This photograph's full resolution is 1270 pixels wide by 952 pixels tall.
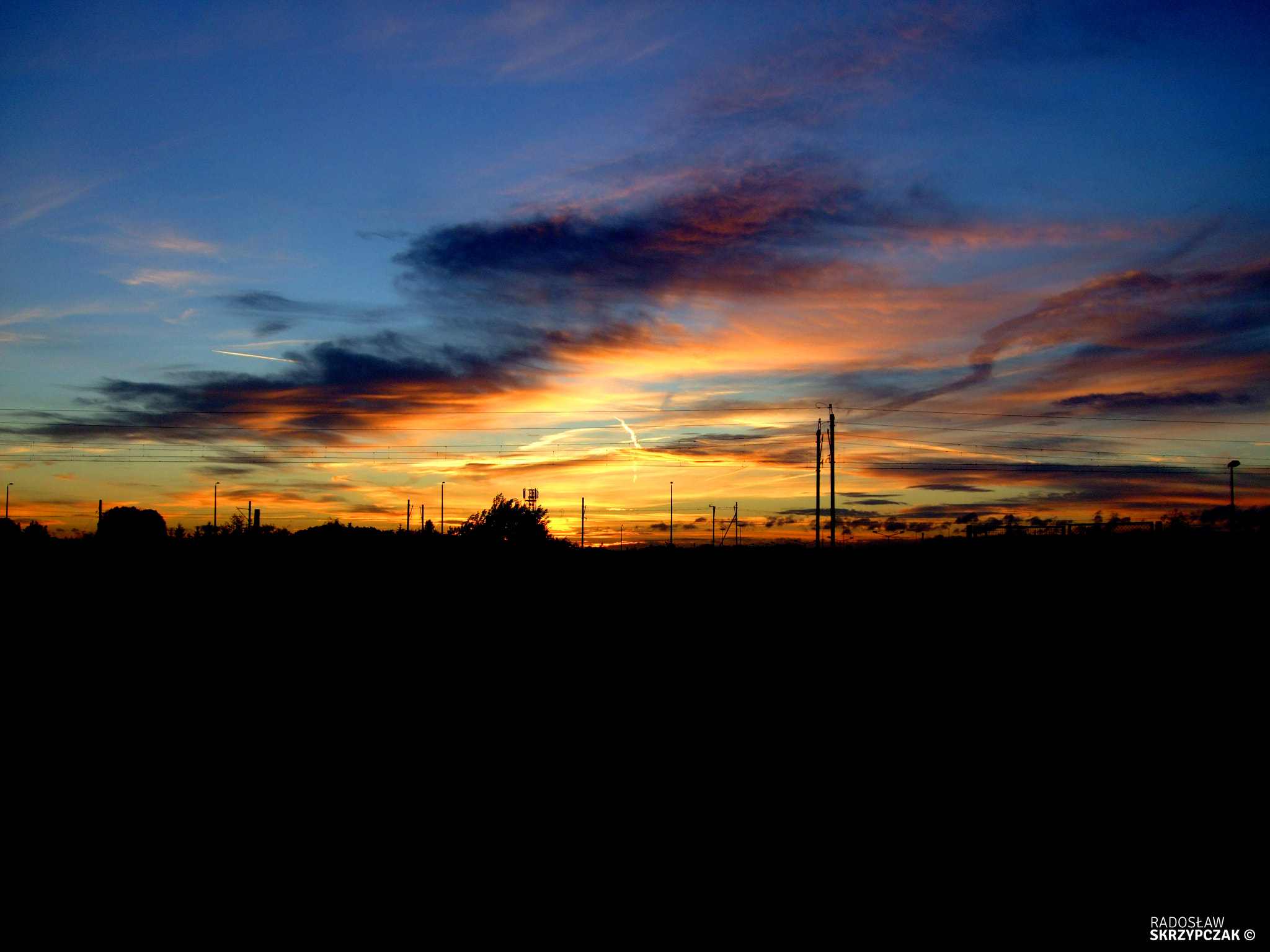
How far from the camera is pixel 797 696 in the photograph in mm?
13914

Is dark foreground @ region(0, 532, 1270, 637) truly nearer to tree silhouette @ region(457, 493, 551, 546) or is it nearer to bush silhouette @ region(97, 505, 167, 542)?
bush silhouette @ region(97, 505, 167, 542)

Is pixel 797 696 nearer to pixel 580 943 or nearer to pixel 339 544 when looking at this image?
pixel 580 943

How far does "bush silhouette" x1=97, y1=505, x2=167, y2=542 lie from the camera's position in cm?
6944

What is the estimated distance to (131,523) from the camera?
73.4 metres

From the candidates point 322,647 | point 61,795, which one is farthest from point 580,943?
point 322,647

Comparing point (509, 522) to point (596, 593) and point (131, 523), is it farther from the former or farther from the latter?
point (596, 593)

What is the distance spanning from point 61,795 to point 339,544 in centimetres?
4579

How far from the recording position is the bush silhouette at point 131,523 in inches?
2734

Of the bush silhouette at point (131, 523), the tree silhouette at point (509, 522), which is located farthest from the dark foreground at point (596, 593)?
the tree silhouette at point (509, 522)

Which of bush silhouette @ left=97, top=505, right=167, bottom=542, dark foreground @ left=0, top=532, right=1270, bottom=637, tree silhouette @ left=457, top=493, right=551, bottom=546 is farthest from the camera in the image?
tree silhouette @ left=457, top=493, right=551, bottom=546

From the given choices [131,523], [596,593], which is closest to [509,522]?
[131,523]

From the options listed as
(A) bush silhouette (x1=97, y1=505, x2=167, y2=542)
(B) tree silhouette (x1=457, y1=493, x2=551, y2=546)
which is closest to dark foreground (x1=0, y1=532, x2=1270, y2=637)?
(A) bush silhouette (x1=97, y1=505, x2=167, y2=542)

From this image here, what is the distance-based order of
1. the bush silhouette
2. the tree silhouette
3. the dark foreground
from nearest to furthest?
the dark foreground < the bush silhouette < the tree silhouette

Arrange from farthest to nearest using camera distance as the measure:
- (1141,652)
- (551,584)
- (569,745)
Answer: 1. (551,584)
2. (1141,652)
3. (569,745)
